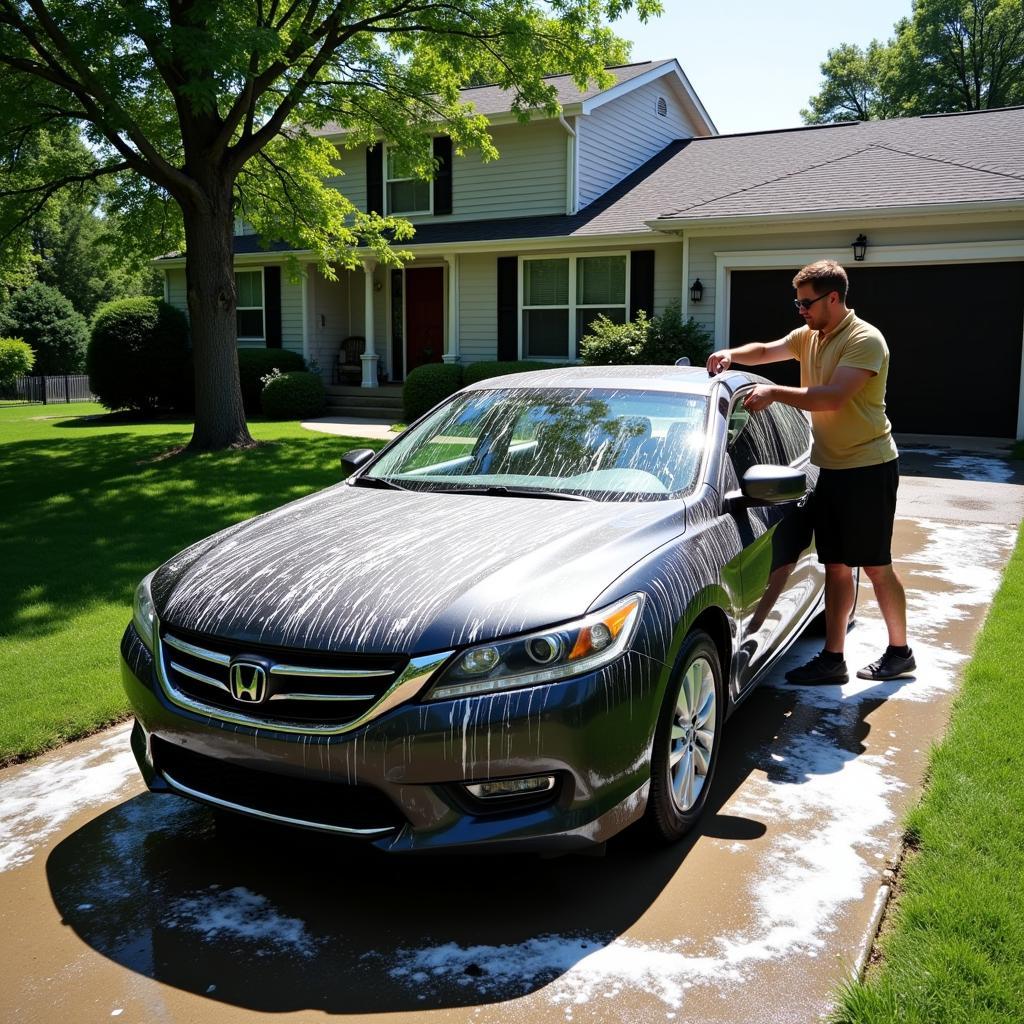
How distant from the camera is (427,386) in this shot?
17.8 m

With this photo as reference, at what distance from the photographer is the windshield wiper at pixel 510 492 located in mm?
3820

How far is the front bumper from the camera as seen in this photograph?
2.66 metres

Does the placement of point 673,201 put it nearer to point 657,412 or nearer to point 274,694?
point 657,412

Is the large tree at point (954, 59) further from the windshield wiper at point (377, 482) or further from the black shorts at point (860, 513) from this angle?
the windshield wiper at point (377, 482)

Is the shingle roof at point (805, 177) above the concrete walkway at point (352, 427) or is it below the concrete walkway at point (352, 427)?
above

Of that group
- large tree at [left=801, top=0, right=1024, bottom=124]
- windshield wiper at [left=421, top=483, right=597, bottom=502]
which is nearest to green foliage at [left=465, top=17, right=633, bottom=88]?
windshield wiper at [left=421, top=483, right=597, bottom=502]

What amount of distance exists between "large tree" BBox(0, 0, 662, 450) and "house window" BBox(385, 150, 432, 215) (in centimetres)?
452


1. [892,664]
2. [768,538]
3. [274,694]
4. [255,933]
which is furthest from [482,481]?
[892,664]

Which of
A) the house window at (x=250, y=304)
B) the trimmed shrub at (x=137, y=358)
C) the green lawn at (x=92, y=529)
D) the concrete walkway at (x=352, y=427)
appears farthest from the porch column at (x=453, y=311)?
the trimmed shrub at (x=137, y=358)

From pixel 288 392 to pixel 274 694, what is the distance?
16.8m

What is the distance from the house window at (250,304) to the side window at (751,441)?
19.2 metres

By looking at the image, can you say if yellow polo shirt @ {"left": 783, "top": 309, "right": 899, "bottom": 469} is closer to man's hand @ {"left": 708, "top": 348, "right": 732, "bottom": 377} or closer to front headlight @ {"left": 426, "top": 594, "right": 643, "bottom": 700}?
man's hand @ {"left": 708, "top": 348, "right": 732, "bottom": 377}

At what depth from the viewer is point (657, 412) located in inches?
166

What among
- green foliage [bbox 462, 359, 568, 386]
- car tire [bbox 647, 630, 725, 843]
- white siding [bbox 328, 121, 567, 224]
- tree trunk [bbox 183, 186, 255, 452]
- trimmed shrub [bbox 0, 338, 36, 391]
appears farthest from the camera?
trimmed shrub [bbox 0, 338, 36, 391]
